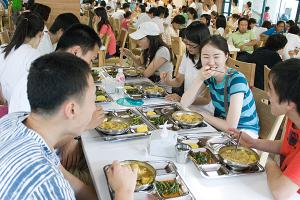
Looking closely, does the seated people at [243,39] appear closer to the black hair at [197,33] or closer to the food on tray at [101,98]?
the black hair at [197,33]

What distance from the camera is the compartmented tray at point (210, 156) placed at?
1430 millimetres

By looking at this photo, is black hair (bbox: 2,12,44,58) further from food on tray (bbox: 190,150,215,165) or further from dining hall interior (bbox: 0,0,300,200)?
food on tray (bbox: 190,150,215,165)

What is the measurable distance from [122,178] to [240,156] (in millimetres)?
658

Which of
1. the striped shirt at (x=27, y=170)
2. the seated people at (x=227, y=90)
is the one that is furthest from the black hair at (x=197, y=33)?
the striped shirt at (x=27, y=170)

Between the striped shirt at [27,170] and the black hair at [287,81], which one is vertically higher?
the black hair at [287,81]

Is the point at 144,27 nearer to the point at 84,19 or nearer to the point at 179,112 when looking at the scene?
the point at 179,112

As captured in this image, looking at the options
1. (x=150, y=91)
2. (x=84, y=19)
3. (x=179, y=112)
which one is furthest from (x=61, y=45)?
(x=84, y=19)

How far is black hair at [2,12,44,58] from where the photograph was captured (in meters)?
2.44

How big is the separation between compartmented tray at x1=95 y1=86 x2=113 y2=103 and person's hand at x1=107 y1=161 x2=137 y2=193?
1093mm

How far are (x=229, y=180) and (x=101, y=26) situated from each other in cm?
439

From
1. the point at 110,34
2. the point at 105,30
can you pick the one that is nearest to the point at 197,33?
the point at 110,34

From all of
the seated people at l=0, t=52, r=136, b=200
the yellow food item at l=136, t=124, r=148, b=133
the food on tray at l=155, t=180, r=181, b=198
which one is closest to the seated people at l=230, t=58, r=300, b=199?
the food on tray at l=155, t=180, r=181, b=198

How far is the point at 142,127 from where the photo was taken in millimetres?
1834

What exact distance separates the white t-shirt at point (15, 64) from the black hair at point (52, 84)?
1.39 metres
